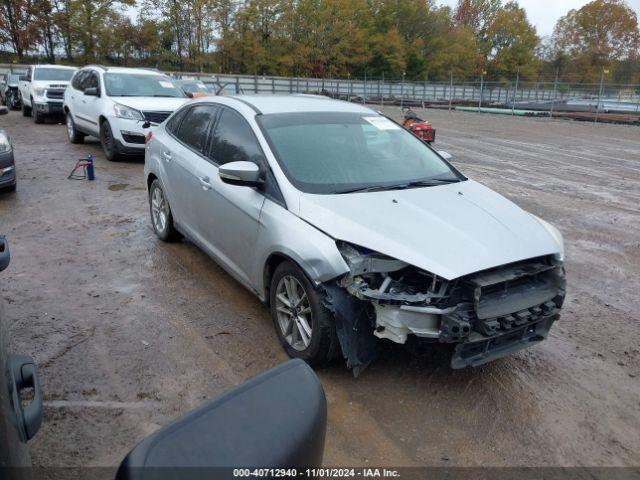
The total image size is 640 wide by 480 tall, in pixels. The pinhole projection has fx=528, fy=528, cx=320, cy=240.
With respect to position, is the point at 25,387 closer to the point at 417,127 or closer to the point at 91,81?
the point at 91,81

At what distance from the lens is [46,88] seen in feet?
53.2

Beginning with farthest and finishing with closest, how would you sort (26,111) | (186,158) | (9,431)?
(26,111) → (186,158) → (9,431)

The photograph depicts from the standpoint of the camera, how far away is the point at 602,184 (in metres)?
9.84

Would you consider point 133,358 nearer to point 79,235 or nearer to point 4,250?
point 4,250

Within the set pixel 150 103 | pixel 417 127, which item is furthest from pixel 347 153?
pixel 417 127

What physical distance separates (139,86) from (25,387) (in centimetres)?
1093

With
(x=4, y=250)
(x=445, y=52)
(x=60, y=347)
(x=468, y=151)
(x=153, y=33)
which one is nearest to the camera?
(x=4, y=250)

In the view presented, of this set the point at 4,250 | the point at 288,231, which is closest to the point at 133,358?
the point at 288,231

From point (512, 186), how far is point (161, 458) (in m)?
9.33

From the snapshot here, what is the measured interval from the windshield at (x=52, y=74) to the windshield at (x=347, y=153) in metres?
15.5

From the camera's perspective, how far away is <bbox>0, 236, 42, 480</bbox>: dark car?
117 centimetres

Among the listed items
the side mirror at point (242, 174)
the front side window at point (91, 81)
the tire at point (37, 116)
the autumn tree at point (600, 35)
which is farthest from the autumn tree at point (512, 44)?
the side mirror at point (242, 174)

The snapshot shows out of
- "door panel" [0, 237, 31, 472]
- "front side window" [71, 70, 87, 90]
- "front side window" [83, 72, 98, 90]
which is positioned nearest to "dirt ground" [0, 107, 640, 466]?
"door panel" [0, 237, 31, 472]

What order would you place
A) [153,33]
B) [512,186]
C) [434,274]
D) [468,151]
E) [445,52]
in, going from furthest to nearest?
[445,52]
[153,33]
[468,151]
[512,186]
[434,274]
